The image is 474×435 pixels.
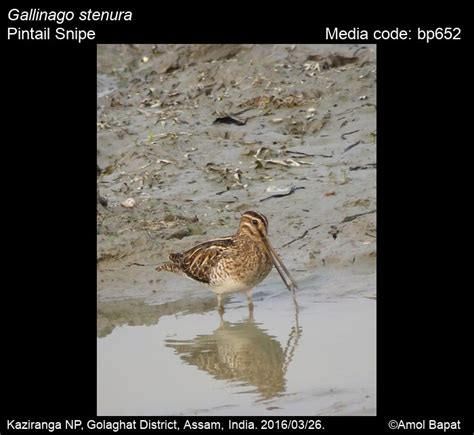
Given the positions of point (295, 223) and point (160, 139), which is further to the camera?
point (160, 139)

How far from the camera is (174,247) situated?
873 cm

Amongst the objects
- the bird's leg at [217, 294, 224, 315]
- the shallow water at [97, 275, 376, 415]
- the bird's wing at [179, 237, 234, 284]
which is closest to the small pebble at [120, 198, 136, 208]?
the bird's wing at [179, 237, 234, 284]

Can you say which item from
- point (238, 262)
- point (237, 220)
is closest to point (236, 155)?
point (237, 220)

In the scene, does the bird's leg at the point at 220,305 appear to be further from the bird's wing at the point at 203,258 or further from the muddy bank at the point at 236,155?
the muddy bank at the point at 236,155

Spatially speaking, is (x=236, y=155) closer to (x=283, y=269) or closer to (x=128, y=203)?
(x=128, y=203)

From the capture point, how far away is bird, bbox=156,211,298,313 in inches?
306

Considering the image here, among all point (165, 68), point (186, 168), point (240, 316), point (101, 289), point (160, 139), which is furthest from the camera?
point (165, 68)

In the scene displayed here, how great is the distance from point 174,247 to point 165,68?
622cm

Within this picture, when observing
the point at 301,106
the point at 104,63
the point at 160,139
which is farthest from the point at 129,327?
the point at 104,63

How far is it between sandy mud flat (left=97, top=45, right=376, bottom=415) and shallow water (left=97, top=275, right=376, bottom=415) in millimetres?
16

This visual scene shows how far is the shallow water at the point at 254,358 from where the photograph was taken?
19.1ft

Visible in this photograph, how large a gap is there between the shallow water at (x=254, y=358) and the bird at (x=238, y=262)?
209 millimetres

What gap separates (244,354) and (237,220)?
8.71 ft
